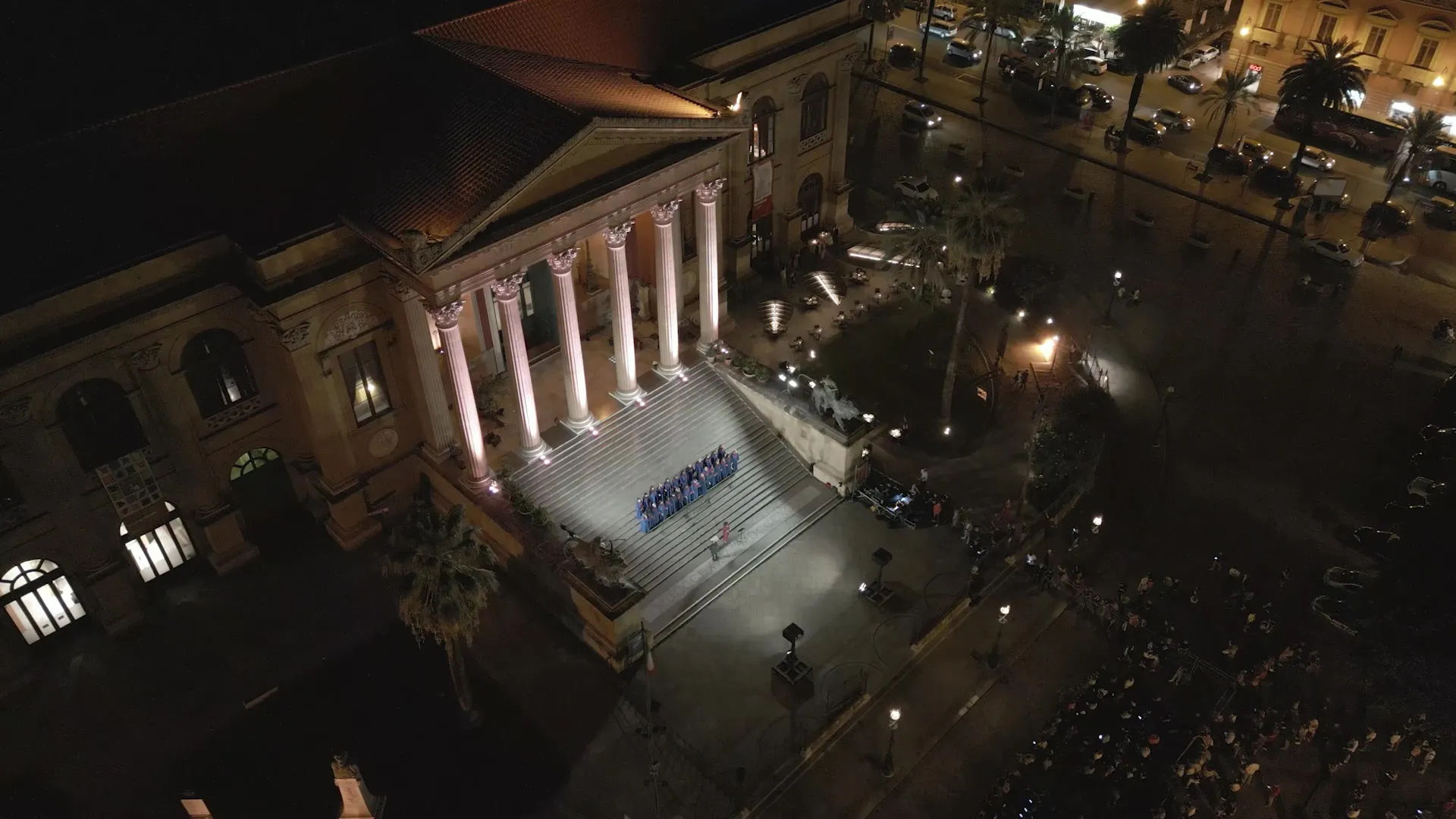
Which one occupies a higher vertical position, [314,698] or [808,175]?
[808,175]

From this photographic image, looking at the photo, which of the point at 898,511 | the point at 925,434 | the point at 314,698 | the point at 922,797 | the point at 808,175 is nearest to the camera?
the point at 922,797

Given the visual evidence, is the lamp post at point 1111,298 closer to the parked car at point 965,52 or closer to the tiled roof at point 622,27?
the tiled roof at point 622,27

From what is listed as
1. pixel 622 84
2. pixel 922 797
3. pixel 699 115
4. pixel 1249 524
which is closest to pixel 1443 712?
pixel 1249 524

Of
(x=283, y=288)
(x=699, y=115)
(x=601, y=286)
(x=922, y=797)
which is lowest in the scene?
(x=922, y=797)

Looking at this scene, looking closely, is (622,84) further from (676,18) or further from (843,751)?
(843,751)

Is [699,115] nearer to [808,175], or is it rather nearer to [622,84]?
[622,84]

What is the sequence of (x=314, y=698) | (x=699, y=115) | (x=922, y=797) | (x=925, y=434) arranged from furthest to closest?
(x=925, y=434) < (x=699, y=115) < (x=314, y=698) < (x=922, y=797)

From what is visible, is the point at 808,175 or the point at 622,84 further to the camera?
the point at 808,175
